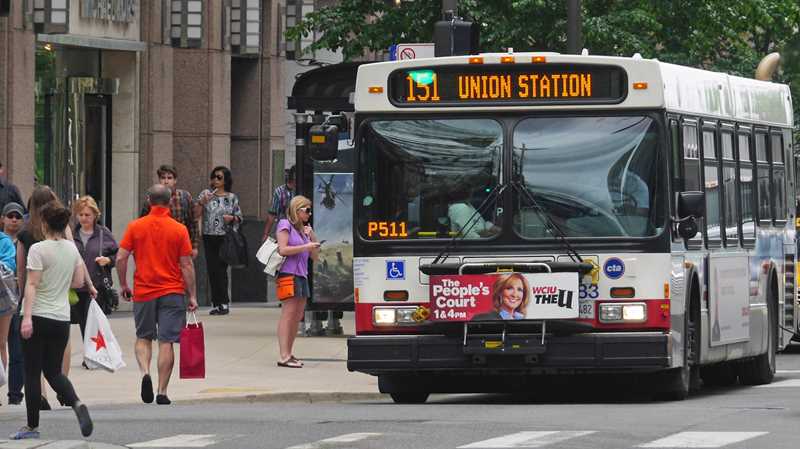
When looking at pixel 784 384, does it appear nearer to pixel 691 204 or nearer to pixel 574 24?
pixel 691 204

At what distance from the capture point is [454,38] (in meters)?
22.5

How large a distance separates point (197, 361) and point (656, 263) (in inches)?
145

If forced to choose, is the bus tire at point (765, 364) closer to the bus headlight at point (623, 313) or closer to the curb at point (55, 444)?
the bus headlight at point (623, 313)

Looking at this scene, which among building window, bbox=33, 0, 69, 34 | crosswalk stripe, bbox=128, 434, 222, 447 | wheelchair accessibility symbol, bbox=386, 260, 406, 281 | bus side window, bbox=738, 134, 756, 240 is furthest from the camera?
building window, bbox=33, 0, 69, 34

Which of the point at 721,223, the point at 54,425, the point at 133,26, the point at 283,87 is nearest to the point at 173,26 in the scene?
the point at 133,26

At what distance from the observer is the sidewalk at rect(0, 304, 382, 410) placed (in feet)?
58.0

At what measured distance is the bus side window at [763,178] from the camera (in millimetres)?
19703

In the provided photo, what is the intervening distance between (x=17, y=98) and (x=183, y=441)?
1368 centimetres

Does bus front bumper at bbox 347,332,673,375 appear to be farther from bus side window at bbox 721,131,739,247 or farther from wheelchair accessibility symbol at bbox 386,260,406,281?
bus side window at bbox 721,131,739,247

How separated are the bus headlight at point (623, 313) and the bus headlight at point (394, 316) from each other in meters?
1.40

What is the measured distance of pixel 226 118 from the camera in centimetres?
3212

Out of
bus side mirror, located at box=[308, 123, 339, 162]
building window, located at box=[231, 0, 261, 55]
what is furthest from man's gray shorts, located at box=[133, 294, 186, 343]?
building window, located at box=[231, 0, 261, 55]

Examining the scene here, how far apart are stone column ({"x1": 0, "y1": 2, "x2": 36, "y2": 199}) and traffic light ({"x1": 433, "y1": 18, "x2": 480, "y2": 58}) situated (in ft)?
19.8

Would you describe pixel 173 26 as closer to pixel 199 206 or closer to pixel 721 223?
pixel 199 206
